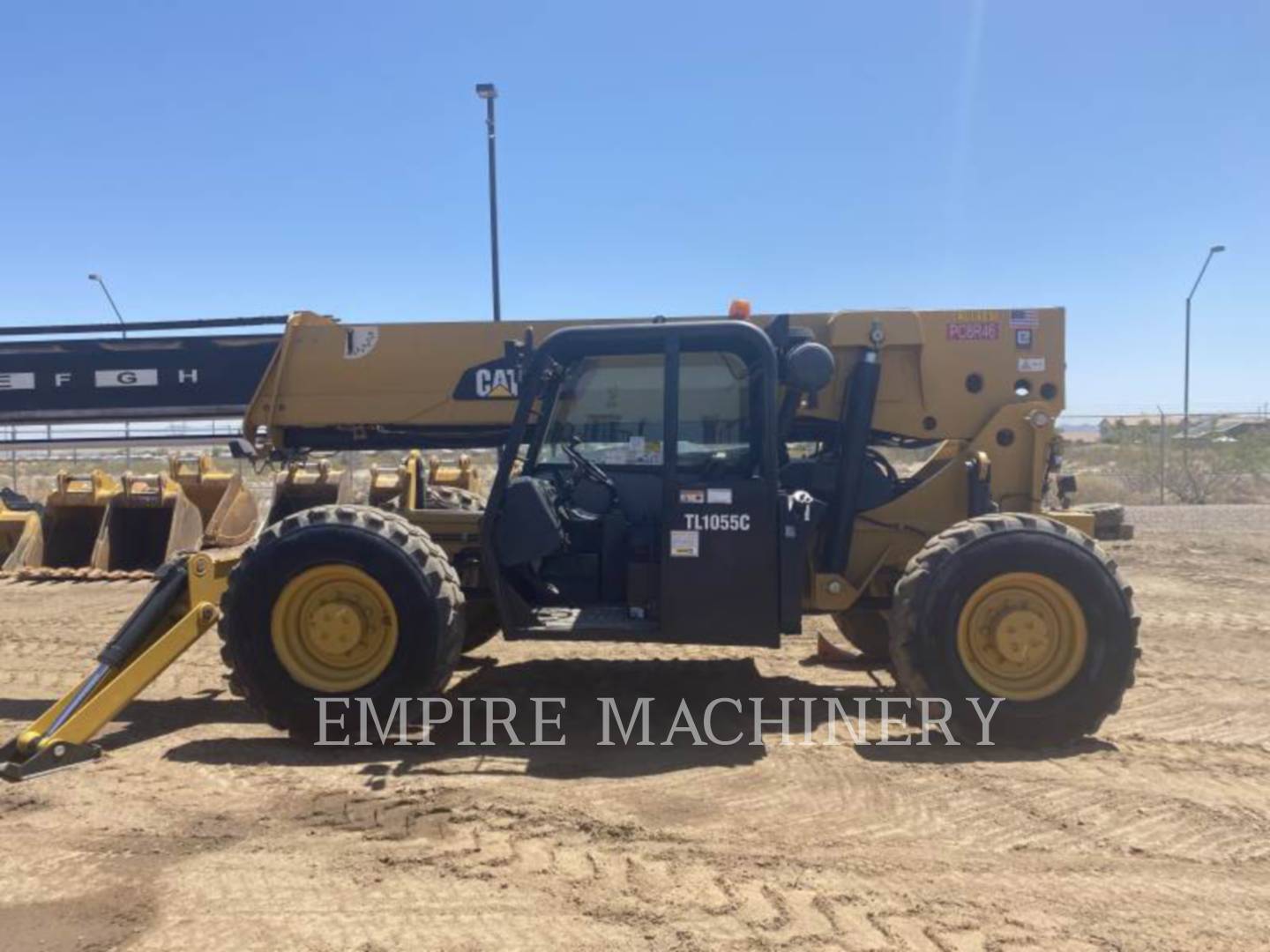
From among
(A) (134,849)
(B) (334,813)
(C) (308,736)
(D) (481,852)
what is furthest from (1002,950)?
(C) (308,736)

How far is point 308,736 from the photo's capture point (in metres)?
5.11

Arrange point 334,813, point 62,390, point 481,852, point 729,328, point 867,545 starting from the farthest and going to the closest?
1. point 62,390
2. point 867,545
3. point 729,328
4. point 334,813
5. point 481,852

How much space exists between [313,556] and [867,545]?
3.19 m

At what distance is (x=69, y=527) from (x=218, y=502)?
1.74 metres

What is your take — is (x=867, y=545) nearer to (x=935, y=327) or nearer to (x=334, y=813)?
(x=935, y=327)

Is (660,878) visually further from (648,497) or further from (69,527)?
(69,527)

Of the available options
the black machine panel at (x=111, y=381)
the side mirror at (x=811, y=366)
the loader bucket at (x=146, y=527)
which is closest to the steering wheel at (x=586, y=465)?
the side mirror at (x=811, y=366)

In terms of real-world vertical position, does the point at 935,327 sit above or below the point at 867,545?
above

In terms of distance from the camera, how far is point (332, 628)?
5137 mm

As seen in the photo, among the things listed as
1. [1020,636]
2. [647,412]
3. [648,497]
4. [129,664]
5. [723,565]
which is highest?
[647,412]

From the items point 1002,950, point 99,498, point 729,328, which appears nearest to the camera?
point 1002,950

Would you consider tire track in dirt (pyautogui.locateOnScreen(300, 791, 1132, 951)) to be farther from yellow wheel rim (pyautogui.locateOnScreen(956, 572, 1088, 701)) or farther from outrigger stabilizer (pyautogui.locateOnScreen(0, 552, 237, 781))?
yellow wheel rim (pyautogui.locateOnScreen(956, 572, 1088, 701))

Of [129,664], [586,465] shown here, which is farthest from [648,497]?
[129,664]

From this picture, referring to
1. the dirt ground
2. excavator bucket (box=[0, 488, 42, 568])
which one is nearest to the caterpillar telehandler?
the dirt ground
